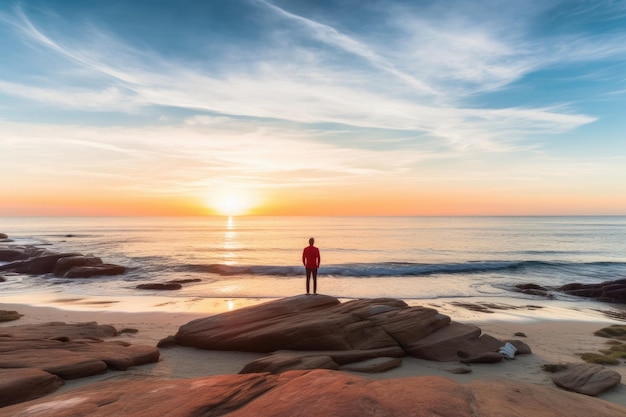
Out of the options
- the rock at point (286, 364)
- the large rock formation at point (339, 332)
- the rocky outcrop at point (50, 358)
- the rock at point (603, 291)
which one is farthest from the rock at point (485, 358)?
the rock at point (603, 291)

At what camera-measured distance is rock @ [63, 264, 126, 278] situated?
35391mm

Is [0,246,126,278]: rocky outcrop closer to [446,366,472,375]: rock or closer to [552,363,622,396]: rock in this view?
[446,366,472,375]: rock

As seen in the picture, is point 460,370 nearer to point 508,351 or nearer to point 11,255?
point 508,351

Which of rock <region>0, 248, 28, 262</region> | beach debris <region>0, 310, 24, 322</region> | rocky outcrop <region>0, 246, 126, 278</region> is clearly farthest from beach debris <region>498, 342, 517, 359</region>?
rock <region>0, 248, 28, 262</region>

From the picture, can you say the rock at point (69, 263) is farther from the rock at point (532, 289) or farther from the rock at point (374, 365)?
the rock at point (532, 289)

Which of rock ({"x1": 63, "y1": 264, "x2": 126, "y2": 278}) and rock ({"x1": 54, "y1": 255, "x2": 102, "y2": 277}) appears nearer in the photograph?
rock ({"x1": 63, "y1": 264, "x2": 126, "y2": 278})

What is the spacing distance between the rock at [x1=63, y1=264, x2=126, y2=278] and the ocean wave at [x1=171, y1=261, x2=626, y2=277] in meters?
7.18

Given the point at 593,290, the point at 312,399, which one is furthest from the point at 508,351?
the point at 593,290

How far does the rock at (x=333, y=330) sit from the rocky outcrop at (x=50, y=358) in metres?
2.43

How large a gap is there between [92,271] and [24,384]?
3140 centimetres

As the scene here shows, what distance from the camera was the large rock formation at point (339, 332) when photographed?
1238 centimetres

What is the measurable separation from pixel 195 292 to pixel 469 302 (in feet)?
61.5

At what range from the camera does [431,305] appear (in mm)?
23047

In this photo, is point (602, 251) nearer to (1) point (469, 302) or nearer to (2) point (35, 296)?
(1) point (469, 302)
